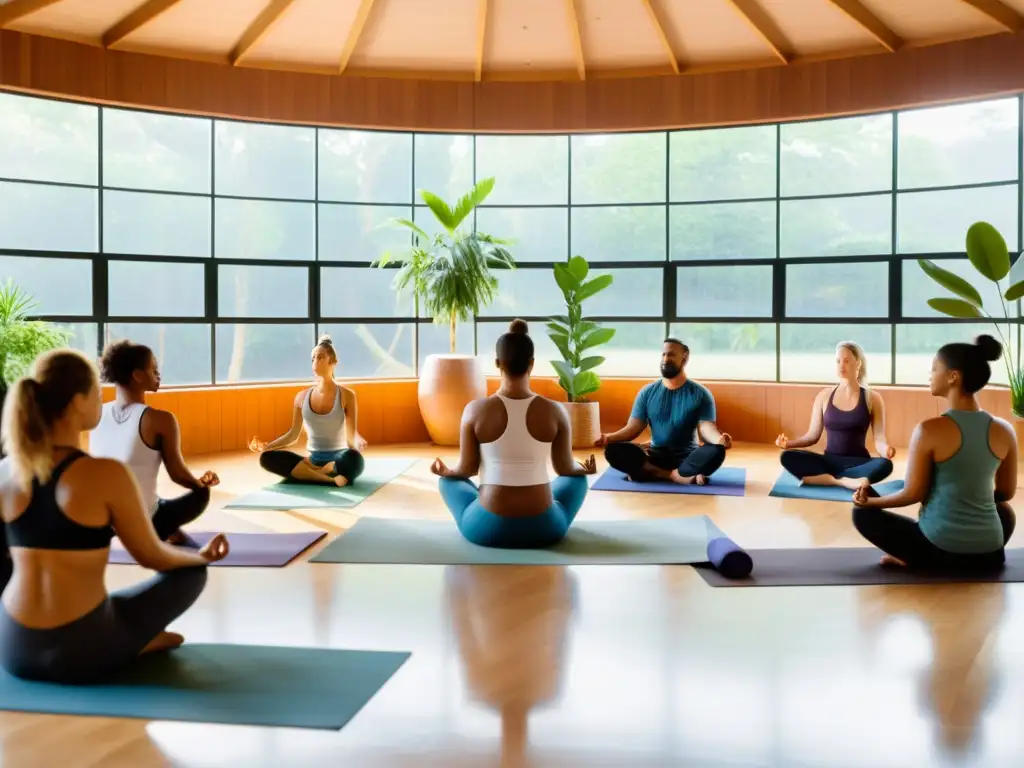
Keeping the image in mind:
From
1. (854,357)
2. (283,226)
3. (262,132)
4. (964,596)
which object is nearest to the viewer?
(964,596)

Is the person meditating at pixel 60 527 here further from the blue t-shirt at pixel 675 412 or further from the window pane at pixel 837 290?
the window pane at pixel 837 290

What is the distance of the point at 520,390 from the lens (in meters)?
4.45

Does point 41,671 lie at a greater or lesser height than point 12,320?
lesser

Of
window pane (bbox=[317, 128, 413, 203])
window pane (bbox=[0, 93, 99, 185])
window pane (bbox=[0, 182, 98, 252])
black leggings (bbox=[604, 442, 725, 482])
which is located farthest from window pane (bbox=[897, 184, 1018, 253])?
window pane (bbox=[0, 182, 98, 252])

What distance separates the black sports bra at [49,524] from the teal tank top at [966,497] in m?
3.11

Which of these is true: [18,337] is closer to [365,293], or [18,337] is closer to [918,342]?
[918,342]

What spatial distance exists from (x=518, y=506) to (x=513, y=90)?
5400mm

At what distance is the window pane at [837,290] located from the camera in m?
8.21

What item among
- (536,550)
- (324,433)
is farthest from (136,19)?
(536,550)

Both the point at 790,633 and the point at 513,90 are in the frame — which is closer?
the point at 790,633

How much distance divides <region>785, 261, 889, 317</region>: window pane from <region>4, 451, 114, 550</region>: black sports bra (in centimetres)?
698

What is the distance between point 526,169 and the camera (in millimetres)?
18234

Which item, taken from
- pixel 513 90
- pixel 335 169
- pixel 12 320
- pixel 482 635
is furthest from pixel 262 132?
pixel 482 635

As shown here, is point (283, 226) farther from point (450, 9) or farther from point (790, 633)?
point (790, 633)
